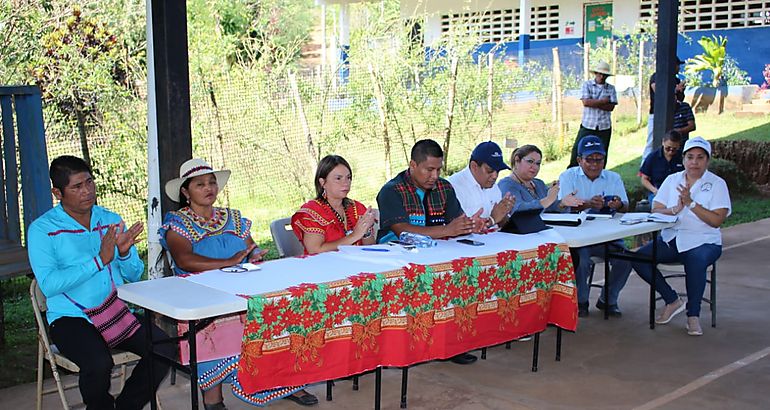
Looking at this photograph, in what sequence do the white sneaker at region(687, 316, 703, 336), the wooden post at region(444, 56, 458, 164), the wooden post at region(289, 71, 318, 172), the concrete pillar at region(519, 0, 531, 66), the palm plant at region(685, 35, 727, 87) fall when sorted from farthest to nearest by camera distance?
the concrete pillar at region(519, 0, 531, 66)
the palm plant at region(685, 35, 727, 87)
the wooden post at region(444, 56, 458, 164)
the wooden post at region(289, 71, 318, 172)
the white sneaker at region(687, 316, 703, 336)

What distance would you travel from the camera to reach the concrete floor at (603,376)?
447 centimetres

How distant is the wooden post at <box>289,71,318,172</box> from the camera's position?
353 inches

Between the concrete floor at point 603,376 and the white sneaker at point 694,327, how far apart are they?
0.07 meters

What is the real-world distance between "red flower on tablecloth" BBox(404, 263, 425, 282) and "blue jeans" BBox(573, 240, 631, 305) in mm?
2253

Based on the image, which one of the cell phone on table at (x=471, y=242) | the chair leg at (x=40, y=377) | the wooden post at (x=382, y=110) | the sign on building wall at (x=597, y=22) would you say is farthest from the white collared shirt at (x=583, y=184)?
the sign on building wall at (x=597, y=22)

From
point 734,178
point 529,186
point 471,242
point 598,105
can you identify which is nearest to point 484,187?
point 529,186

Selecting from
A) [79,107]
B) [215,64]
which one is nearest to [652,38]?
[215,64]

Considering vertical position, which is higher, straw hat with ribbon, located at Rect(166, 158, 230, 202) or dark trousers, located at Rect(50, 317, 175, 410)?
straw hat with ribbon, located at Rect(166, 158, 230, 202)

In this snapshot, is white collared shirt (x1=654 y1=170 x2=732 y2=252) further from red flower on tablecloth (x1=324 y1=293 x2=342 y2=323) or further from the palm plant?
the palm plant

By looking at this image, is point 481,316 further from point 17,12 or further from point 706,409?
point 17,12

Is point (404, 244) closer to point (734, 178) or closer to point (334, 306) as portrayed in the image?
point (334, 306)

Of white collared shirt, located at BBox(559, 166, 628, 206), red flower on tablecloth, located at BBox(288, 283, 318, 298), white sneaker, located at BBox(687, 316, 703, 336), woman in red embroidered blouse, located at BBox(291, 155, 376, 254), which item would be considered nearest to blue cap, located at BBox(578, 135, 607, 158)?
white collared shirt, located at BBox(559, 166, 628, 206)

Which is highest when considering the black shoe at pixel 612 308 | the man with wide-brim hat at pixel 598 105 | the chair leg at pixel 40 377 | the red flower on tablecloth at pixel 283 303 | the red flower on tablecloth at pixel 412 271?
the man with wide-brim hat at pixel 598 105

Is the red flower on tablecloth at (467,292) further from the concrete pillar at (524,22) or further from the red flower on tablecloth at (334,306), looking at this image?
the concrete pillar at (524,22)
